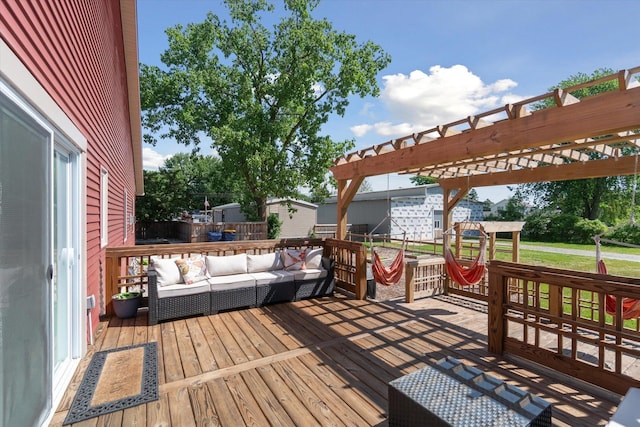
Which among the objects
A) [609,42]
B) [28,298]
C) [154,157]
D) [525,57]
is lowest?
[28,298]

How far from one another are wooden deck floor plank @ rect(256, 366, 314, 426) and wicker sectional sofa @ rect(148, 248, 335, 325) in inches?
66.7

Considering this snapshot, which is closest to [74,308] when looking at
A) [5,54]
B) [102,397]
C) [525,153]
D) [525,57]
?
[102,397]

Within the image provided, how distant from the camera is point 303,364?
9.62 feet

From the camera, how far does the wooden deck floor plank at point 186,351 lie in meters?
2.80

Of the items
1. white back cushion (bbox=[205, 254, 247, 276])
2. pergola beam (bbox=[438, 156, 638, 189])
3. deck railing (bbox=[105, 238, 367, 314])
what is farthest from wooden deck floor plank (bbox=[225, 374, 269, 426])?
pergola beam (bbox=[438, 156, 638, 189])

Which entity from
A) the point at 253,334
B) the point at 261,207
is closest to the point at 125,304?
the point at 253,334

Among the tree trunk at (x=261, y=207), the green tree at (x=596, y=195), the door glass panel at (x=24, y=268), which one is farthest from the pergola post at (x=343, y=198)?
the green tree at (x=596, y=195)

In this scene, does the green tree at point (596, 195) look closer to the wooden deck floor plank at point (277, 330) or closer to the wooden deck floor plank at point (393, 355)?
the wooden deck floor plank at point (393, 355)

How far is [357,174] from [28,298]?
16.3ft

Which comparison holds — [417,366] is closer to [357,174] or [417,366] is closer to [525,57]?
[357,174]

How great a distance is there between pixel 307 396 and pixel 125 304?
292cm

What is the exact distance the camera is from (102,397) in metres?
2.38

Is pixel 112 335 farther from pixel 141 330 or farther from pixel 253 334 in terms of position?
pixel 253 334

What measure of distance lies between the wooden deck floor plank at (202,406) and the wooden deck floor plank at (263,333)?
29.9 inches
